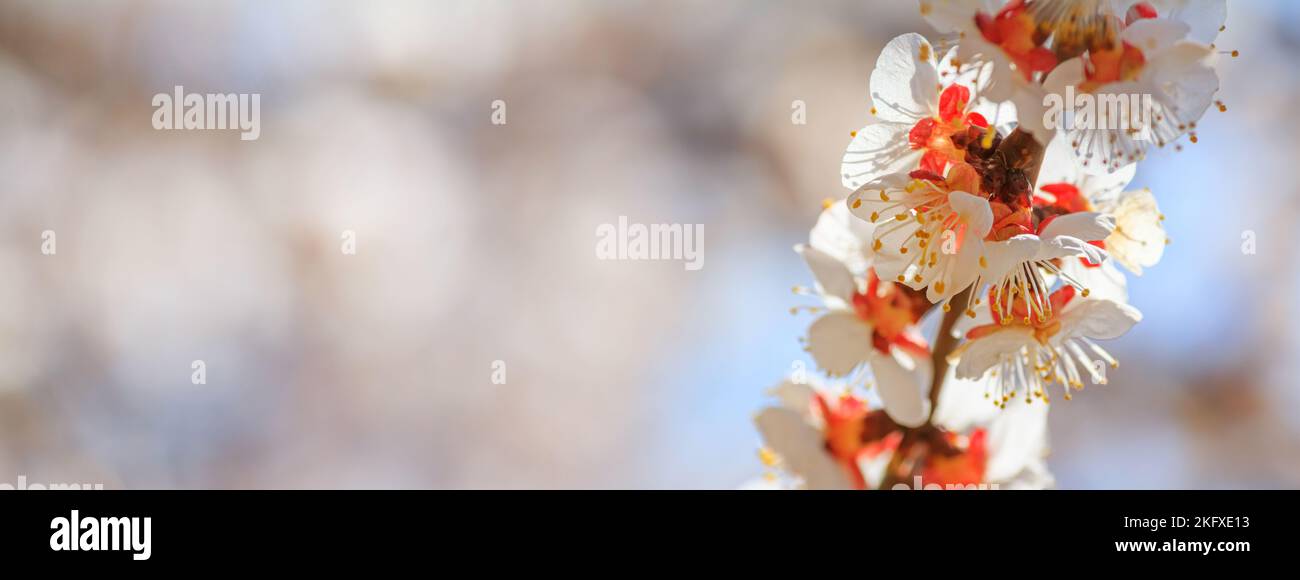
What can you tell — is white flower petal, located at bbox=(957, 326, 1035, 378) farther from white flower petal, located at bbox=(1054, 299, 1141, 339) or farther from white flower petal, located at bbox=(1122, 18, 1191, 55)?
white flower petal, located at bbox=(1122, 18, 1191, 55)

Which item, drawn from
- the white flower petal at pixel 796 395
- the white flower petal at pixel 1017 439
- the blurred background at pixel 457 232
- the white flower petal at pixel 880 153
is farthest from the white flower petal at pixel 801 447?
the blurred background at pixel 457 232

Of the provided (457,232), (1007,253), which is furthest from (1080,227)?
(457,232)

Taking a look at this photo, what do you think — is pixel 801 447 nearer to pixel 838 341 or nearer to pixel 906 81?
pixel 838 341

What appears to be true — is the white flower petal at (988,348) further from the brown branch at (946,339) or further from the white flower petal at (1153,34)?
the white flower petal at (1153,34)

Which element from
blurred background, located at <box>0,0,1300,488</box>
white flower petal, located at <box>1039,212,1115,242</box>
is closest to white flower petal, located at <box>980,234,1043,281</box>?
white flower petal, located at <box>1039,212,1115,242</box>

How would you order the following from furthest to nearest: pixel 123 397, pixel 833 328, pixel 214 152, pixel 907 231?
pixel 214 152, pixel 123 397, pixel 833 328, pixel 907 231

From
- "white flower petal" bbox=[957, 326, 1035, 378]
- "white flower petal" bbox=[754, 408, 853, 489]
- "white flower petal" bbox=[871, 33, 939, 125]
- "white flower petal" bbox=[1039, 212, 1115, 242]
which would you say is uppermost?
"white flower petal" bbox=[871, 33, 939, 125]
